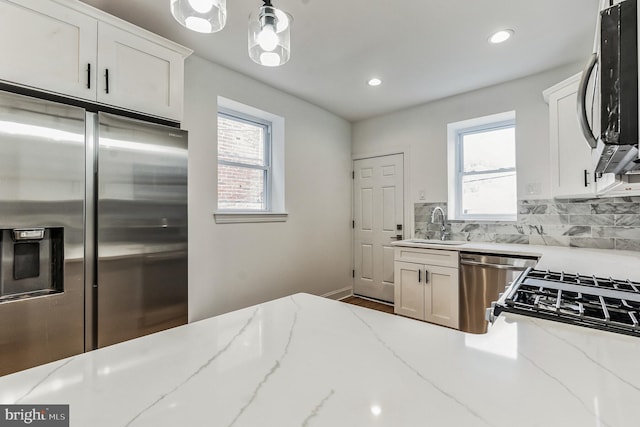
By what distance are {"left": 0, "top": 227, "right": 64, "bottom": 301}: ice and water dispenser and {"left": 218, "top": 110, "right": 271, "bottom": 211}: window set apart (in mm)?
1537

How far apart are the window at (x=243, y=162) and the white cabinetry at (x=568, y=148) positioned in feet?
8.87

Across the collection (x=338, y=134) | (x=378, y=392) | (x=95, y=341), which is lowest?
(x=95, y=341)

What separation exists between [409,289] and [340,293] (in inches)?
49.5

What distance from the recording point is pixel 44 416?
1.54 feet

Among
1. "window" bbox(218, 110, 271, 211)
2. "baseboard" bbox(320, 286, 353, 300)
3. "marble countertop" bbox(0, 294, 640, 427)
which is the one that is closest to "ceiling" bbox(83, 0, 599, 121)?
"window" bbox(218, 110, 271, 211)

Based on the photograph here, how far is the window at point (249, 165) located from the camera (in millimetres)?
3070

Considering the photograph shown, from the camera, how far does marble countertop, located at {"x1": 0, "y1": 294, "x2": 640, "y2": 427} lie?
466 millimetres

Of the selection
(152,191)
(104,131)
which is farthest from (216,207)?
(104,131)

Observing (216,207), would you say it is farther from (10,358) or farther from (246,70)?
(10,358)

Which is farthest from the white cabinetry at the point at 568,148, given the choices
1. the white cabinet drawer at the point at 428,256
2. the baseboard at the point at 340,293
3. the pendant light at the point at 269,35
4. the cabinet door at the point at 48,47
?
the cabinet door at the point at 48,47

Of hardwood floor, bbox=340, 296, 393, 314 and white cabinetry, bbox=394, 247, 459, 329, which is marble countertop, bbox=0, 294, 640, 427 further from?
hardwood floor, bbox=340, 296, 393, 314

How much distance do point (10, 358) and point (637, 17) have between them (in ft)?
8.14

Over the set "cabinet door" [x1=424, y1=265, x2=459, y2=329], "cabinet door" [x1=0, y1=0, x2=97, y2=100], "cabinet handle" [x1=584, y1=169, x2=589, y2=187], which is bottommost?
"cabinet door" [x1=424, y1=265, x2=459, y2=329]

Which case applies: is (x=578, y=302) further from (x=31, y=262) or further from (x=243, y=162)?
(x=243, y=162)
